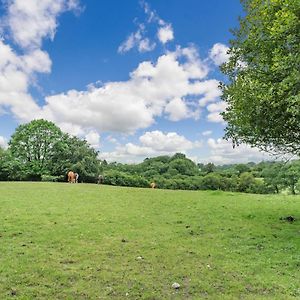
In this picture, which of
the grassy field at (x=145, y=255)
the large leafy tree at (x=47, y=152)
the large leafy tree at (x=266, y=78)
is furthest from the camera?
the large leafy tree at (x=47, y=152)

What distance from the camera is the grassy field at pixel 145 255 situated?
688 centimetres

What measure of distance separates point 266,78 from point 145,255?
864 cm

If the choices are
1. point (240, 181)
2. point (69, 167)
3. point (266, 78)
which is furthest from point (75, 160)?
point (266, 78)

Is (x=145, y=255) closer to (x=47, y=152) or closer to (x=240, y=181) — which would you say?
(x=47, y=152)

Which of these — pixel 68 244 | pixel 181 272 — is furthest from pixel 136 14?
pixel 181 272

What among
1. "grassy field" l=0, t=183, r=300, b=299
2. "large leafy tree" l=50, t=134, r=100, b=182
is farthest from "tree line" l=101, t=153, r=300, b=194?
"grassy field" l=0, t=183, r=300, b=299

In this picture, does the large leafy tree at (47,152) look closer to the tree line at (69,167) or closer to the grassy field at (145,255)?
the tree line at (69,167)

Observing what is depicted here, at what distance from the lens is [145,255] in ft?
30.6

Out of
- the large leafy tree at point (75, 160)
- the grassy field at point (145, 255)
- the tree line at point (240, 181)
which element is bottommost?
the grassy field at point (145, 255)

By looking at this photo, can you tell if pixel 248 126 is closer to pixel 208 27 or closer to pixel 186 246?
pixel 186 246

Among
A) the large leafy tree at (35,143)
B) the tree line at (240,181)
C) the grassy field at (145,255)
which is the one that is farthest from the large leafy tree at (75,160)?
the grassy field at (145,255)

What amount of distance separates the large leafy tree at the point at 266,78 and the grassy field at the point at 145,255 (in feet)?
14.6

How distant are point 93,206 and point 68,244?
27.9 feet

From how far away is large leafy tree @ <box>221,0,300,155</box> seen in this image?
1126 cm
